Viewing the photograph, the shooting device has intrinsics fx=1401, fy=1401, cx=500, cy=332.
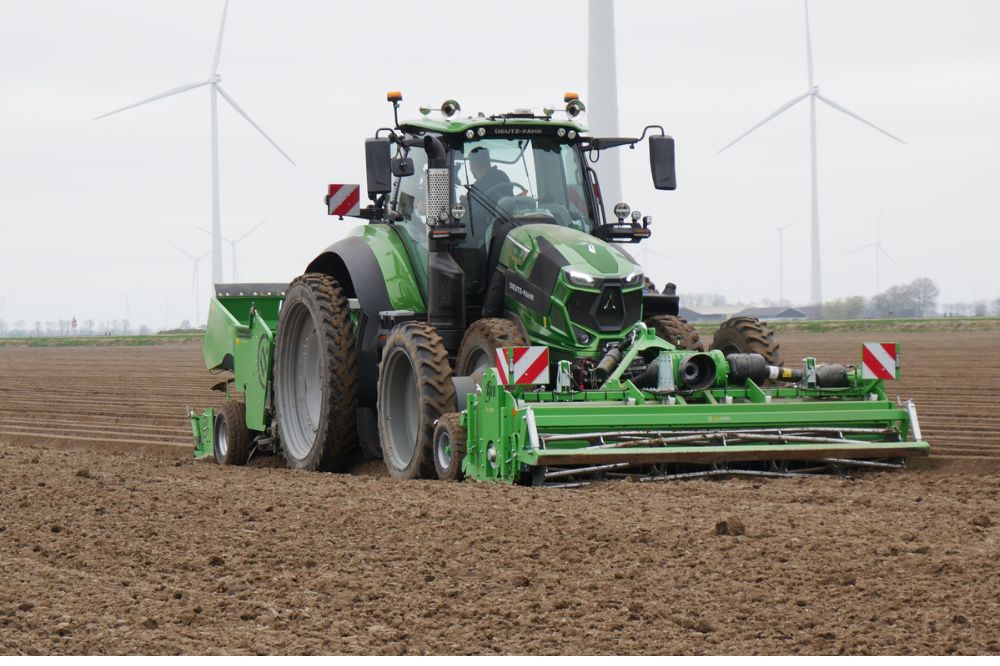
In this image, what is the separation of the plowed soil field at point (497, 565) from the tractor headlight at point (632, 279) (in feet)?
5.98

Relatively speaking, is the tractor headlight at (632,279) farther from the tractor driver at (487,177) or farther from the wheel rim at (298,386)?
the wheel rim at (298,386)

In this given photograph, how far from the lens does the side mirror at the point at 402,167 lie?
10648 mm

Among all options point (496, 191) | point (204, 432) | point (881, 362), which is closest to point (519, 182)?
point (496, 191)

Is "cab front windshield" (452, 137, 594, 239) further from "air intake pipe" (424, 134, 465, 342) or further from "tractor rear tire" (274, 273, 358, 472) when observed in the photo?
"tractor rear tire" (274, 273, 358, 472)

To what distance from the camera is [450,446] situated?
942cm

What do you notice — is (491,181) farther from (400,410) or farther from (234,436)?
(234,436)

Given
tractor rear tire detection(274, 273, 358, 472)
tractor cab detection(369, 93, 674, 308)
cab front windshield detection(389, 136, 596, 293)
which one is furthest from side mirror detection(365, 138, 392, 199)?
tractor rear tire detection(274, 273, 358, 472)

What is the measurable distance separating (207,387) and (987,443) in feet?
48.4

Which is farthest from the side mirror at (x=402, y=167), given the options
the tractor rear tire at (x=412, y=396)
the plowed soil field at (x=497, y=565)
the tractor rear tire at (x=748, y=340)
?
the tractor rear tire at (x=748, y=340)

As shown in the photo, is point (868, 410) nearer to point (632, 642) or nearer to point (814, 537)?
point (814, 537)

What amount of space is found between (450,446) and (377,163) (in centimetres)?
228

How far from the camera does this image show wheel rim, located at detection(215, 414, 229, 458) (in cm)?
1301

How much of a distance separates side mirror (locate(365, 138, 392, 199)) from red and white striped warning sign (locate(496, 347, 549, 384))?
73.7 inches

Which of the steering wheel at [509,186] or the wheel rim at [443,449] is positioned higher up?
the steering wheel at [509,186]
